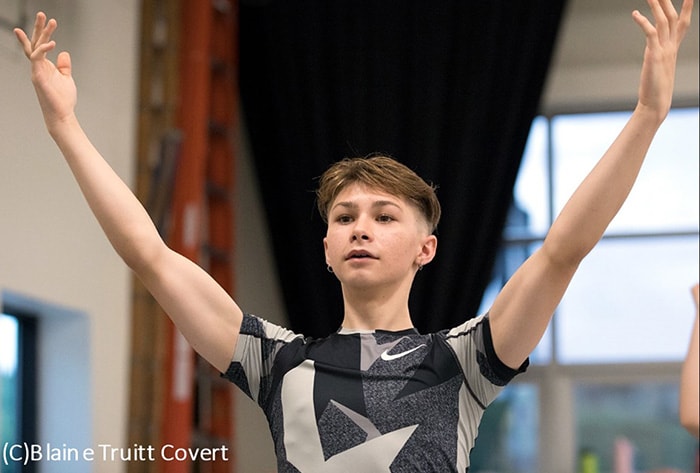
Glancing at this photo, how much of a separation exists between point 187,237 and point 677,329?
266cm

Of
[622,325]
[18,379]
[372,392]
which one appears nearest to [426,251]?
[372,392]

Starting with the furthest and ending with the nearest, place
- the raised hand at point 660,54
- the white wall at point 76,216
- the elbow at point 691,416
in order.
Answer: the white wall at point 76,216, the raised hand at point 660,54, the elbow at point 691,416

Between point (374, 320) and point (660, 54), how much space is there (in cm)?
65

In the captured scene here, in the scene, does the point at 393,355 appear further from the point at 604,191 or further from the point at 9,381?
the point at 9,381

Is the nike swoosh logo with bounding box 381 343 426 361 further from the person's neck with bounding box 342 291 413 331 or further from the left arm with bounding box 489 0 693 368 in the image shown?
the left arm with bounding box 489 0 693 368

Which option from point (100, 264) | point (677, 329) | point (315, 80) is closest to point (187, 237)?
point (100, 264)

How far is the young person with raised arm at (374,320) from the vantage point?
167cm

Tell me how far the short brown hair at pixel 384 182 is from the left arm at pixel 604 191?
1.12ft

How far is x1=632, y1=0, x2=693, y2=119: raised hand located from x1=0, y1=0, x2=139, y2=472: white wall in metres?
3.04

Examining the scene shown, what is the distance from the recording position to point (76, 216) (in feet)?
15.5

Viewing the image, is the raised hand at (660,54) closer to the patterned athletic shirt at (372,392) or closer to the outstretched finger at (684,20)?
the outstretched finger at (684,20)

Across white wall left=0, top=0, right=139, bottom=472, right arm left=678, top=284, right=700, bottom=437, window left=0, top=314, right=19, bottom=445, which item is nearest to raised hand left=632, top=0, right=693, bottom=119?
right arm left=678, top=284, right=700, bottom=437

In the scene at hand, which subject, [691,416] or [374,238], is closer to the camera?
[691,416]

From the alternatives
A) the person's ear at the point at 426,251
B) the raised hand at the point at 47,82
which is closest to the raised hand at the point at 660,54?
the person's ear at the point at 426,251
